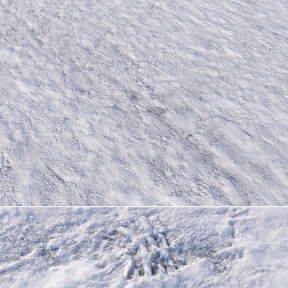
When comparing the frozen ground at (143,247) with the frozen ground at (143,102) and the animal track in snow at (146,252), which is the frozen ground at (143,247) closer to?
the animal track in snow at (146,252)

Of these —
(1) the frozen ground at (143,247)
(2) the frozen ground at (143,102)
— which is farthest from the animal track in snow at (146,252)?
(2) the frozen ground at (143,102)

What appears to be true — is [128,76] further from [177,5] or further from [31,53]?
[177,5]

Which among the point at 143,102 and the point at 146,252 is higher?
the point at 143,102

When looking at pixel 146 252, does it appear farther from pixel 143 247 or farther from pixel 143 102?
pixel 143 102

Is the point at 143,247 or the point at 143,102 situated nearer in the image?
the point at 143,247

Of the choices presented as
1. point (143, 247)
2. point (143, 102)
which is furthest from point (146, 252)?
point (143, 102)

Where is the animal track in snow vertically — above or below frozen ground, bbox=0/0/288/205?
below

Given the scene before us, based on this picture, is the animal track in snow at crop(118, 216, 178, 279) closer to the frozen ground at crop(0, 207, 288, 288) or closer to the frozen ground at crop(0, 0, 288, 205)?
the frozen ground at crop(0, 207, 288, 288)

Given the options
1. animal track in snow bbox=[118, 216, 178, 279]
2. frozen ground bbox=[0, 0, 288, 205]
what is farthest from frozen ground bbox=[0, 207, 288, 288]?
frozen ground bbox=[0, 0, 288, 205]
